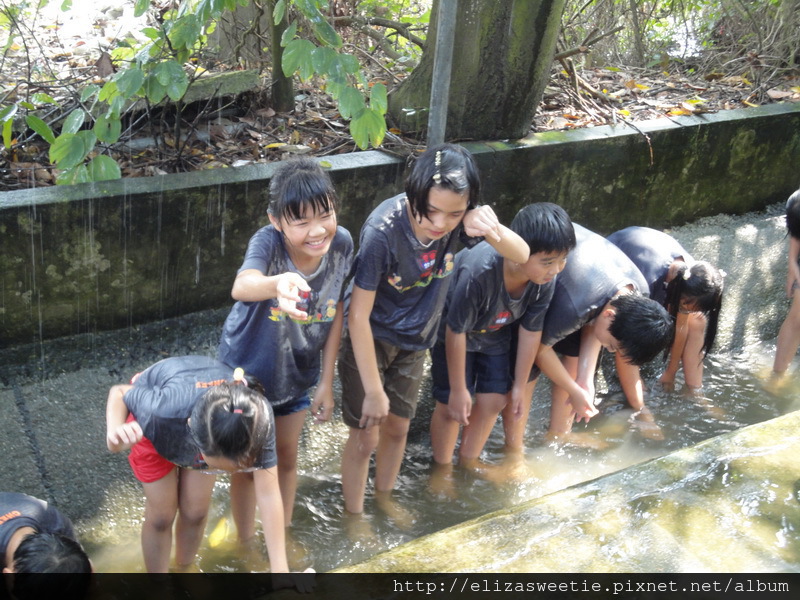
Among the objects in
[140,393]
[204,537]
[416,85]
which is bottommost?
[204,537]

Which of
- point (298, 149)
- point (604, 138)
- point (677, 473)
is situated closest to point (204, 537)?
point (677, 473)

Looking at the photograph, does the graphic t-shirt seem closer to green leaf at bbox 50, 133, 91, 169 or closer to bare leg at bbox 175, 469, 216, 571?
bare leg at bbox 175, 469, 216, 571

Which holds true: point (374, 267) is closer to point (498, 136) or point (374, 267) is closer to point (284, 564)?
point (284, 564)

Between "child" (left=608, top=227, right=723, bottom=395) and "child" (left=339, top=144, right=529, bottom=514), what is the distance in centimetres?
111

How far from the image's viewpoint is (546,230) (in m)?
2.88

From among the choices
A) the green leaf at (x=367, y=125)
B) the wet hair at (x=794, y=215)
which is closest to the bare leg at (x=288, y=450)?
the green leaf at (x=367, y=125)

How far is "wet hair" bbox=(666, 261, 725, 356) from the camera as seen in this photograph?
3494 mm

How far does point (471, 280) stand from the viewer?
3.02 m

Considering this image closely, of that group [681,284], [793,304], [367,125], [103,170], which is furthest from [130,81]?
[793,304]

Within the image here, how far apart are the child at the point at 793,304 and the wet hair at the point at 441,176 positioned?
2.24 m

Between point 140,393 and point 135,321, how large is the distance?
52.9 inches

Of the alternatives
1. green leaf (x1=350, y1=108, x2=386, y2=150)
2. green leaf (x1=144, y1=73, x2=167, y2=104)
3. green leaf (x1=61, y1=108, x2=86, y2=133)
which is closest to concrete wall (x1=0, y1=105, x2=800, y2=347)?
green leaf (x1=61, y1=108, x2=86, y2=133)

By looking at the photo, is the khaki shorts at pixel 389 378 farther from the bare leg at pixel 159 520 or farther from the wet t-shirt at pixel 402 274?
the bare leg at pixel 159 520

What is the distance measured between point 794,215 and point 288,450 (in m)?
2.86
